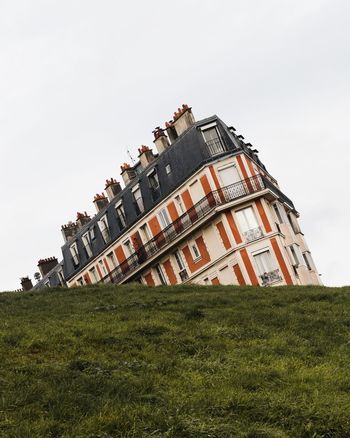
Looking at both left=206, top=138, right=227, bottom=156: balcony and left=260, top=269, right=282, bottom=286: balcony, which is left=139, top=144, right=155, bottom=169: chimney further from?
left=260, top=269, right=282, bottom=286: balcony

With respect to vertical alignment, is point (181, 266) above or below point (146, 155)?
below

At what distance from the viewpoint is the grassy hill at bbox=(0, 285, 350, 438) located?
9.23 m

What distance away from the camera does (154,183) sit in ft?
169

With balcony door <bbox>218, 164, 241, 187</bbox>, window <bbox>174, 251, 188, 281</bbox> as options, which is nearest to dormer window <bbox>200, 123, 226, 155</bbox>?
balcony door <bbox>218, 164, 241, 187</bbox>

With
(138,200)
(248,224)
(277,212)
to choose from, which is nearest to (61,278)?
(138,200)

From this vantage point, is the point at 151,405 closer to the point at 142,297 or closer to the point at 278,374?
the point at 278,374

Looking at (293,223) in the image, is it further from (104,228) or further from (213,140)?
(104,228)

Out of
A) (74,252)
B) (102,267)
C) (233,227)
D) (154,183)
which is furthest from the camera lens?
(74,252)

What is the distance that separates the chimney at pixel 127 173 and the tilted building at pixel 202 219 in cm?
236

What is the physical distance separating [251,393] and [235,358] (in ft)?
8.92

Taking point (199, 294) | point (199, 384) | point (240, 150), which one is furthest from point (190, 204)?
point (199, 384)

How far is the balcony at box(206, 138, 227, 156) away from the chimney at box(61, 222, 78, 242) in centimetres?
2628

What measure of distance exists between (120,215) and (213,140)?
12.8 m

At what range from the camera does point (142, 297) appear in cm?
2338
